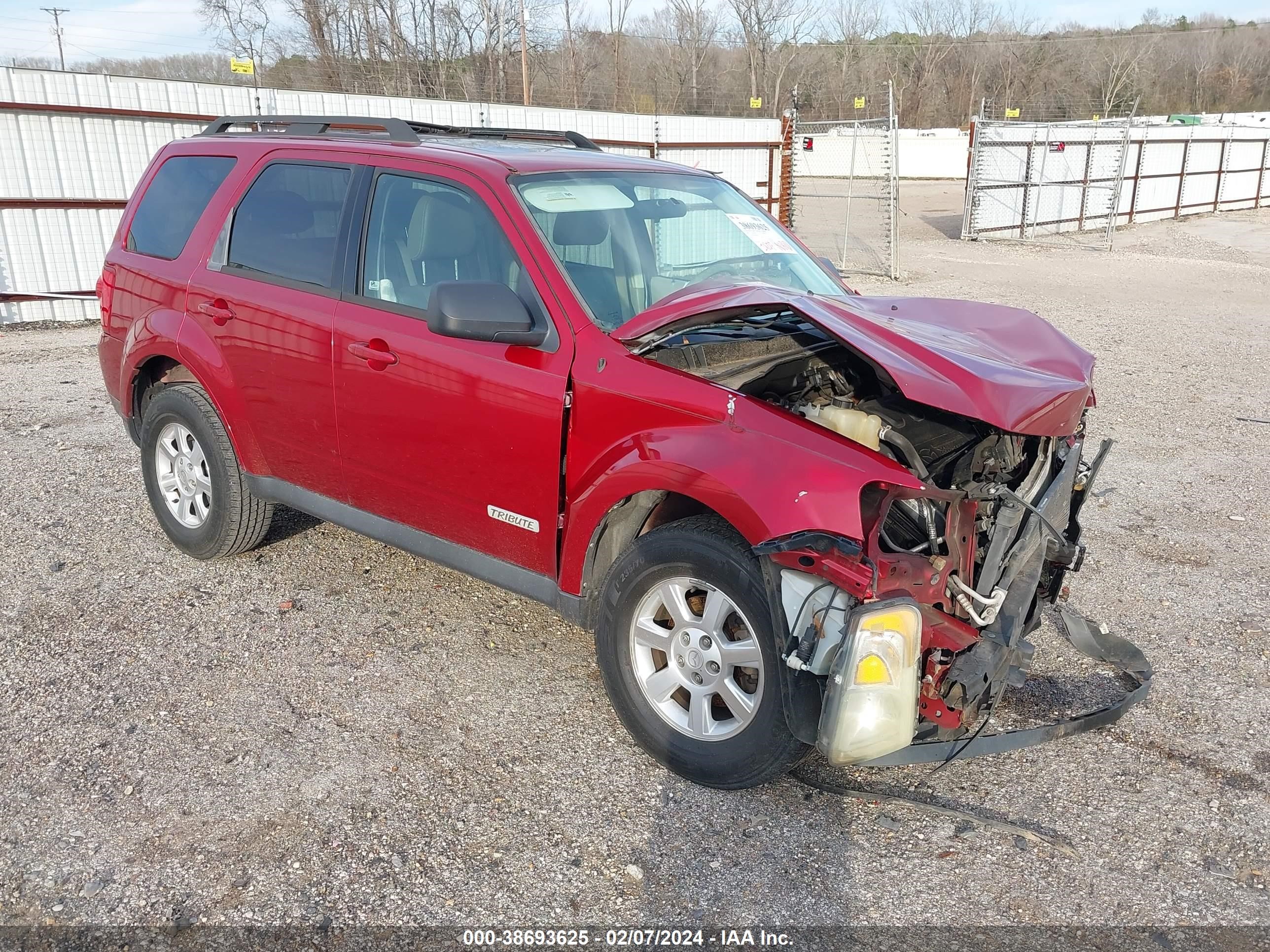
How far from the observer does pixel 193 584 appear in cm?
475

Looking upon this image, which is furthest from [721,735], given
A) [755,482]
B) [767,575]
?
[755,482]

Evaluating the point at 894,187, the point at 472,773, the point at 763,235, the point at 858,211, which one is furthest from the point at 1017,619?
the point at 858,211

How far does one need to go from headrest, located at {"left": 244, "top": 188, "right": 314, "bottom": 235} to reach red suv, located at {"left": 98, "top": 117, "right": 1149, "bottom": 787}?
2cm

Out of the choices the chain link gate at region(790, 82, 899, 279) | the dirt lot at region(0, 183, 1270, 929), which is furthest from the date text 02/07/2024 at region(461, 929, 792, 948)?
the chain link gate at region(790, 82, 899, 279)

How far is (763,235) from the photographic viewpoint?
177 inches

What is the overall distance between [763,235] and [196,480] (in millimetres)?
2996

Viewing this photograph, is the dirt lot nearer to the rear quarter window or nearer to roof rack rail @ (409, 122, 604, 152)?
the rear quarter window

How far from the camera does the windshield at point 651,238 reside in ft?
12.1

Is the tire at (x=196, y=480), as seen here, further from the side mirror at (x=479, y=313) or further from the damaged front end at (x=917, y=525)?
the damaged front end at (x=917, y=525)

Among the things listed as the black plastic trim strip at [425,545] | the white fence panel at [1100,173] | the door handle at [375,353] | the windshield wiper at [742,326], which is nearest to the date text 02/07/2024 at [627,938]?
the black plastic trim strip at [425,545]

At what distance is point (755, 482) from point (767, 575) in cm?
28

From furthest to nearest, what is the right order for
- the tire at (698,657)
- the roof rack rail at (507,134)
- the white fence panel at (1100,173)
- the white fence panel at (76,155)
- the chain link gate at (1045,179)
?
the white fence panel at (1100,173), the chain link gate at (1045,179), the white fence panel at (76,155), the roof rack rail at (507,134), the tire at (698,657)

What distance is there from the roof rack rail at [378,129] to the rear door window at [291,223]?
0.32m

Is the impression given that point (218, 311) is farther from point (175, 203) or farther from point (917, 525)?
point (917, 525)
